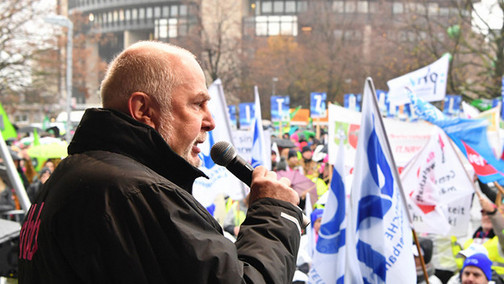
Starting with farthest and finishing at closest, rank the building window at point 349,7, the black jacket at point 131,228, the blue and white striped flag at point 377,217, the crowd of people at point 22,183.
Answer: the building window at point 349,7, the crowd of people at point 22,183, the blue and white striped flag at point 377,217, the black jacket at point 131,228

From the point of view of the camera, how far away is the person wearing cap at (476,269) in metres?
4.68

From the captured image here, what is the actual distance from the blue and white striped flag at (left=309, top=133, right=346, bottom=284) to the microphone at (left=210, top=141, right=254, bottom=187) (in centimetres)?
244

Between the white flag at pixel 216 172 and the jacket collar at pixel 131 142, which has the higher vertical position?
the jacket collar at pixel 131 142

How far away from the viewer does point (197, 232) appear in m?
1.42

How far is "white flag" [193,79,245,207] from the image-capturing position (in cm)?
604

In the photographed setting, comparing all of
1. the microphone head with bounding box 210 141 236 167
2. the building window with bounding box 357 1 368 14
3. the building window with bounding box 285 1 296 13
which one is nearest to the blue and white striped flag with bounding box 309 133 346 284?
the microphone head with bounding box 210 141 236 167

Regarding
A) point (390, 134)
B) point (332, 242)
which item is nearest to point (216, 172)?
point (332, 242)

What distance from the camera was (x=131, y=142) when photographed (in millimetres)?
1557

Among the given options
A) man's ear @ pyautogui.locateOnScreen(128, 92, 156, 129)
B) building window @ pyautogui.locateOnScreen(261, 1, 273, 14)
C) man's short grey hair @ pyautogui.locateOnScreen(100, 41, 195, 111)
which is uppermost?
building window @ pyautogui.locateOnScreen(261, 1, 273, 14)

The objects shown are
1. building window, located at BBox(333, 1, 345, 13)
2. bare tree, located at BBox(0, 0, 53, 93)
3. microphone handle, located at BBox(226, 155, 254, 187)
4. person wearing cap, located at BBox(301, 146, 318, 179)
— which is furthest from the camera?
building window, located at BBox(333, 1, 345, 13)

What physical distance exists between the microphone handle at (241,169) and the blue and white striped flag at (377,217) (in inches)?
81.5

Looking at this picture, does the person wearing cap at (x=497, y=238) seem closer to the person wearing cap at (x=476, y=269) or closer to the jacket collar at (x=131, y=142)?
the person wearing cap at (x=476, y=269)

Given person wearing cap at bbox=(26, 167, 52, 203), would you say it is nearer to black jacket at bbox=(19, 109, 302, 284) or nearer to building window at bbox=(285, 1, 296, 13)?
black jacket at bbox=(19, 109, 302, 284)

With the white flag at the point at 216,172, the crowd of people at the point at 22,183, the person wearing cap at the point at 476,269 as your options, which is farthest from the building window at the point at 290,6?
the person wearing cap at the point at 476,269
